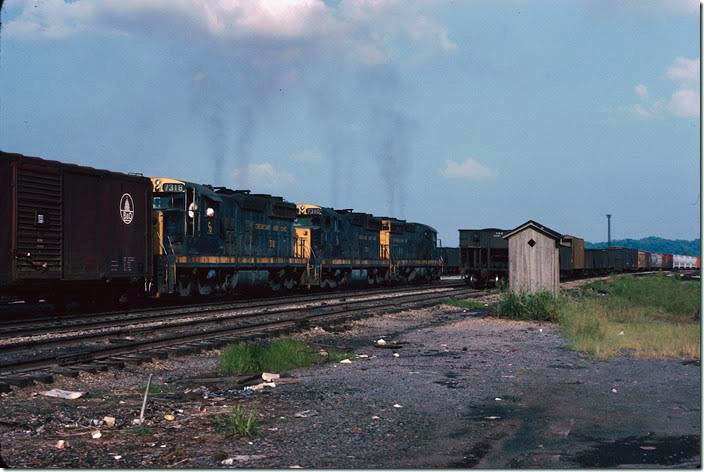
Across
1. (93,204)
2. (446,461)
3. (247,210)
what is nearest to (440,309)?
(247,210)

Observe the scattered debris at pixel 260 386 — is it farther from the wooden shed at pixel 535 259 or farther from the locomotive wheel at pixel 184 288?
the locomotive wheel at pixel 184 288

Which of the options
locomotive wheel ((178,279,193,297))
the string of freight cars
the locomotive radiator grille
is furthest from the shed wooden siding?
the locomotive radiator grille

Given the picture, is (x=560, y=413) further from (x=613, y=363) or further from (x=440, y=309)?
(x=440, y=309)

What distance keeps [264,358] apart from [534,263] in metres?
13.1

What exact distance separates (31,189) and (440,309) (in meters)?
13.5

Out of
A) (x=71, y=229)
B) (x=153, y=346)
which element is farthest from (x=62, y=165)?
(x=153, y=346)

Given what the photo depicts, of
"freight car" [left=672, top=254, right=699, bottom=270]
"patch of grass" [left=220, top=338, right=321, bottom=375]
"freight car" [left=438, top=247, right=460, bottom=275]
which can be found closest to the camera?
"patch of grass" [left=220, top=338, right=321, bottom=375]

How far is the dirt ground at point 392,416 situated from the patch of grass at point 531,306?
719cm

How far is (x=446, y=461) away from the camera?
6562 millimetres

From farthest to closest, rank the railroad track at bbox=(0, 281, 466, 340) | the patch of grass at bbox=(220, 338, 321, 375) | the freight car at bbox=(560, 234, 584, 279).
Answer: the freight car at bbox=(560, 234, 584, 279) < the railroad track at bbox=(0, 281, 466, 340) < the patch of grass at bbox=(220, 338, 321, 375)

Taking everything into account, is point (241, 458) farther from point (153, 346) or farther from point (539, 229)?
point (539, 229)

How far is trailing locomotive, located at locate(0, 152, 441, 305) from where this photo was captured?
1811cm

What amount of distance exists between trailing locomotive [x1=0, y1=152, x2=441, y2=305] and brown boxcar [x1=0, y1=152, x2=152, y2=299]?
3 cm

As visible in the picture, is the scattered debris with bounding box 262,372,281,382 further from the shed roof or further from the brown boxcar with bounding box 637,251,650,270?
the brown boxcar with bounding box 637,251,650,270
